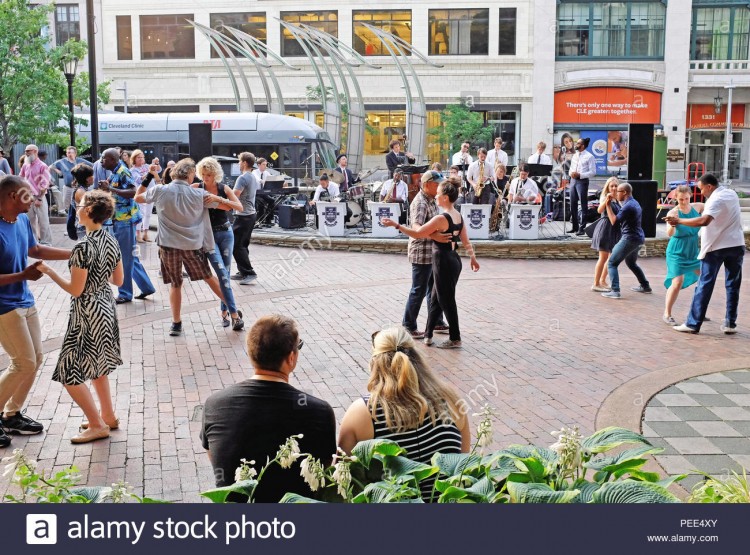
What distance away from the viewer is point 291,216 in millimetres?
19891

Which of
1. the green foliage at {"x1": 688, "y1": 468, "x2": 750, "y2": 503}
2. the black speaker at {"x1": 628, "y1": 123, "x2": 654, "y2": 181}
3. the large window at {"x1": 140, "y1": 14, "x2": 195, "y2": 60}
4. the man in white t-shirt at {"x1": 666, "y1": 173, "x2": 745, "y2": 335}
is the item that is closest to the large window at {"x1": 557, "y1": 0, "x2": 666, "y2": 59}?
the large window at {"x1": 140, "y1": 14, "x2": 195, "y2": 60}

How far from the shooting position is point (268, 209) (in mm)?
20688

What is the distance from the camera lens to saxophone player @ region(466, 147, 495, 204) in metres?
18.8

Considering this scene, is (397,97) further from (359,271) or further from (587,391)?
(587,391)

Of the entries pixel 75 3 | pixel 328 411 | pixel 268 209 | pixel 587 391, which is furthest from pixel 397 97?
pixel 328 411

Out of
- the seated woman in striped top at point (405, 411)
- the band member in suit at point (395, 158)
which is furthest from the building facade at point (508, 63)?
the seated woman in striped top at point (405, 411)

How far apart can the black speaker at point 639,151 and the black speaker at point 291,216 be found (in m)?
7.11

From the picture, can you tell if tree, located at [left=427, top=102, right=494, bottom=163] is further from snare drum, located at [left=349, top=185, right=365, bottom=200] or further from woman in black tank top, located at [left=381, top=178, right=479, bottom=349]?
woman in black tank top, located at [left=381, top=178, right=479, bottom=349]

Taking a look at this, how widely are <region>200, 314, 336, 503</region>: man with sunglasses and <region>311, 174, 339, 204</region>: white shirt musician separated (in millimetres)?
16013

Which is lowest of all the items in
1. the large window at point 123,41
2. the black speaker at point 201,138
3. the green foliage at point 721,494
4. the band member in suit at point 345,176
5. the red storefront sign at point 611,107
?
the green foliage at point 721,494

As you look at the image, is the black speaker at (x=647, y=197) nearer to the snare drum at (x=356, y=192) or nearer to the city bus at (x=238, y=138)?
the snare drum at (x=356, y=192)

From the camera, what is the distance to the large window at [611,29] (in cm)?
4431

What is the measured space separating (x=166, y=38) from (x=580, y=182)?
1314 inches

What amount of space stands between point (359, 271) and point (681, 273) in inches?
236
